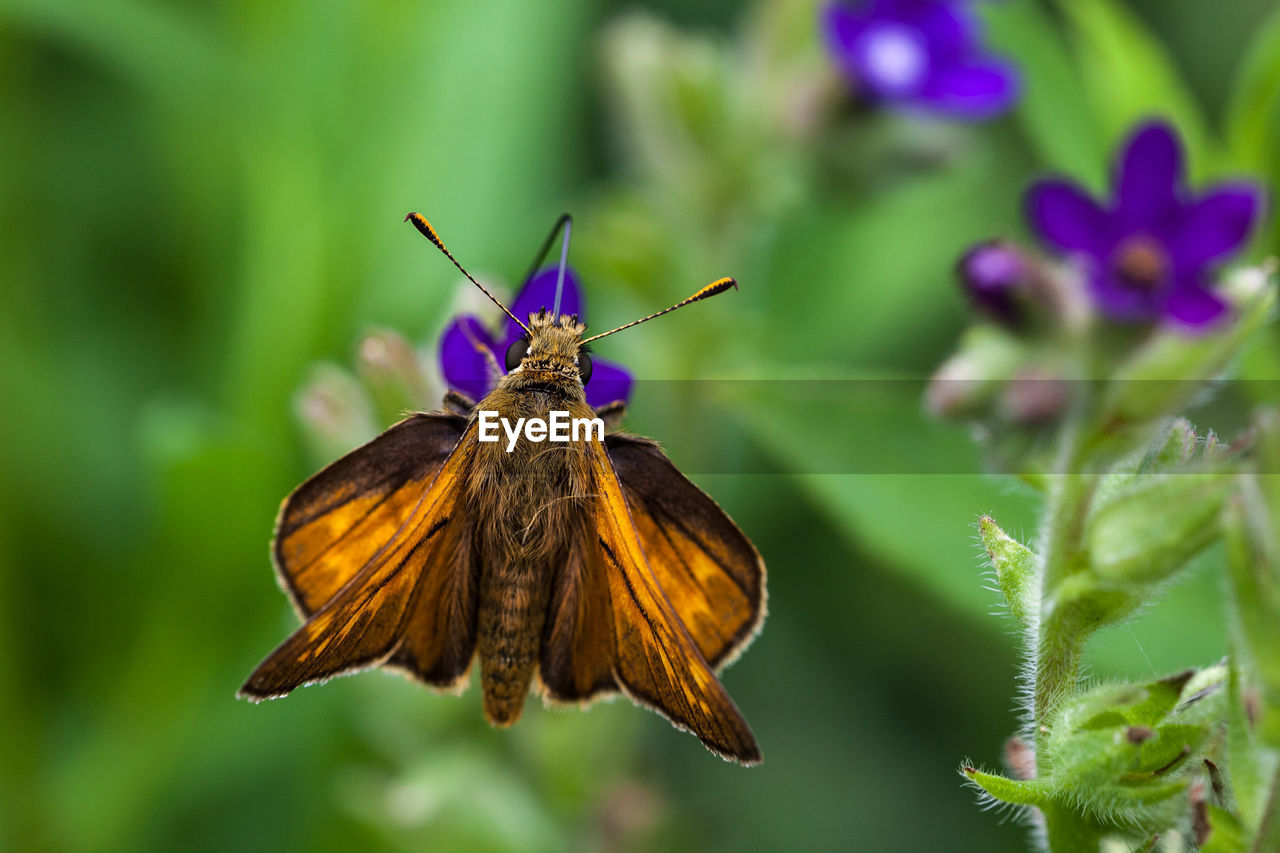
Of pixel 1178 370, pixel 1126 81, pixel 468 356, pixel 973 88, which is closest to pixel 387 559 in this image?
pixel 468 356

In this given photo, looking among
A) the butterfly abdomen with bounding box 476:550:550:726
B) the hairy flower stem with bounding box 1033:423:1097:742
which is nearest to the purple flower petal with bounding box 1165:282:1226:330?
the hairy flower stem with bounding box 1033:423:1097:742

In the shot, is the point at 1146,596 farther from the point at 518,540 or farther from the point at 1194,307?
the point at 518,540

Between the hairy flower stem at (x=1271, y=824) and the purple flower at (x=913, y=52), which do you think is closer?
the hairy flower stem at (x=1271, y=824)

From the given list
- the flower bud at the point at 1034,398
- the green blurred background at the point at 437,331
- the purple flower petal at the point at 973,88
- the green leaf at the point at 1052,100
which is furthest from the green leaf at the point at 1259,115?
the flower bud at the point at 1034,398

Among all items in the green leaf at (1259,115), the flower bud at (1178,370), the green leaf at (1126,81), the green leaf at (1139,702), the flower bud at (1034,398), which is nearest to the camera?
the green leaf at (1139,702)

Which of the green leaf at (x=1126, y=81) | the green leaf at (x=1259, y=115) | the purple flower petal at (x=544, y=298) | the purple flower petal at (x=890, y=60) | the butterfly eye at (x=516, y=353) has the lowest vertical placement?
the butterfly eye at (x=516, y=353)

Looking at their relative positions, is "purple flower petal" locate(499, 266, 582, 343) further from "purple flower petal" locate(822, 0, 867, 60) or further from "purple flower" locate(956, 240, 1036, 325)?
"purple flower petal" locate(822, 0, 867, 60)

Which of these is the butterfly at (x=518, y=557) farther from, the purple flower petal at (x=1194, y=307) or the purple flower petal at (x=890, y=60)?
the purple flower petal at (x=890, y=60)

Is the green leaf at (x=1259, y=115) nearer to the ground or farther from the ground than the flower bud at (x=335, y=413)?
farther from the ground
